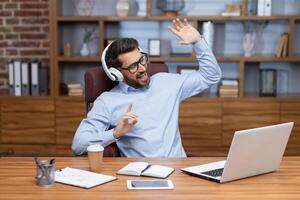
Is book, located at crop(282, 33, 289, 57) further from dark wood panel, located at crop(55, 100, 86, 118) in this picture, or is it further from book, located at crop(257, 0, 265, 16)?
dark wood panel, located at crop(55, 100, 86, 118)

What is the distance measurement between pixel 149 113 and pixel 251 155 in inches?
32.2

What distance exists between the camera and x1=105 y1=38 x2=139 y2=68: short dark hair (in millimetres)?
2639

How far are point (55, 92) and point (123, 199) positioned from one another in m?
2.88

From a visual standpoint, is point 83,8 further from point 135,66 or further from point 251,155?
point 251,155

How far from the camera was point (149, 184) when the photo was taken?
188 cm

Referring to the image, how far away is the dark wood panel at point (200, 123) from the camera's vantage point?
4.41 metres

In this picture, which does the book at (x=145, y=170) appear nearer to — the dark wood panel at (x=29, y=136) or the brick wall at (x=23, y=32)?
the dark wood panel at (x=29, y=136)

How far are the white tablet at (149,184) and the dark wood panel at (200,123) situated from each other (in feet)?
8.31

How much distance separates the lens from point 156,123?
8.54ft

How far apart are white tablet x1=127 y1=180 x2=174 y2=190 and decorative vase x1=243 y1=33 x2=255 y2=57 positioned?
279 centimetres

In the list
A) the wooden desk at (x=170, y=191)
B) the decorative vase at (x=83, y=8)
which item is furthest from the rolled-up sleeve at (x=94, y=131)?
the decorative vase at (x=83, y=8)

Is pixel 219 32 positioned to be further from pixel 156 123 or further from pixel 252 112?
pixel 156 123

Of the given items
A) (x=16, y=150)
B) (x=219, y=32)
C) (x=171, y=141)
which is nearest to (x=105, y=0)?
(x=219, y=32)

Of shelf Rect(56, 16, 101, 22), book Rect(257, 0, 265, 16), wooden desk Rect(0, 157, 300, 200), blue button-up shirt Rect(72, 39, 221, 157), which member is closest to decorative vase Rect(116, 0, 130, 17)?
shelf Rect(56, 16, 101, 22)
